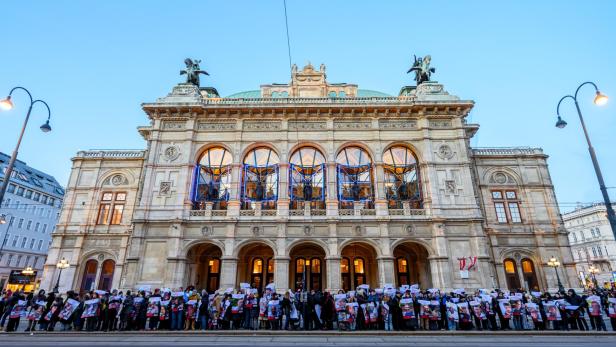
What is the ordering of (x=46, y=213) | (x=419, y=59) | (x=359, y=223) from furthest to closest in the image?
1. (x=46, y=213)
2. (x=419, y=59)
3. (x=359, y=223)

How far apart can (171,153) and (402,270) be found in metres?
20.2

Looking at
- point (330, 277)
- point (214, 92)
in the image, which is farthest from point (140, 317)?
point (214, 92)

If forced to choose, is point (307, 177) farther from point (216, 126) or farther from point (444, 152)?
point (444, 152)

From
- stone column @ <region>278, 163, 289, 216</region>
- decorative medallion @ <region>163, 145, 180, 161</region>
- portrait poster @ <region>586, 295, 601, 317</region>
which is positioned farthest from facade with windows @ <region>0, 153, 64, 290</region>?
portrait poster @ <region>586, 295, 601, 317</region>

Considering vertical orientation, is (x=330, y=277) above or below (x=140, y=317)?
above

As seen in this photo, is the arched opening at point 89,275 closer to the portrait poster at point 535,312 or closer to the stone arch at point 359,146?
the stone arch at point 359,146

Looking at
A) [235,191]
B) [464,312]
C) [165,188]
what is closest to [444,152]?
[464,312]

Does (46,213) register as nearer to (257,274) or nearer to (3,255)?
(3,255)

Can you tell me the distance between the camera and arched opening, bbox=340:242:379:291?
78.8 feet

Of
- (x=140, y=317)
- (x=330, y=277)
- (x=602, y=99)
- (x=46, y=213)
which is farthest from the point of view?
(x=46, y=213)

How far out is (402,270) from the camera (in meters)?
24.8

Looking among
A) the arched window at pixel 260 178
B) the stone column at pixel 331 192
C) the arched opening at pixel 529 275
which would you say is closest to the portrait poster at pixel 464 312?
the stone column at pixel 331 192

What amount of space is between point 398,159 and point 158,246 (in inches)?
740

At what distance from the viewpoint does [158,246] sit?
21.7m
